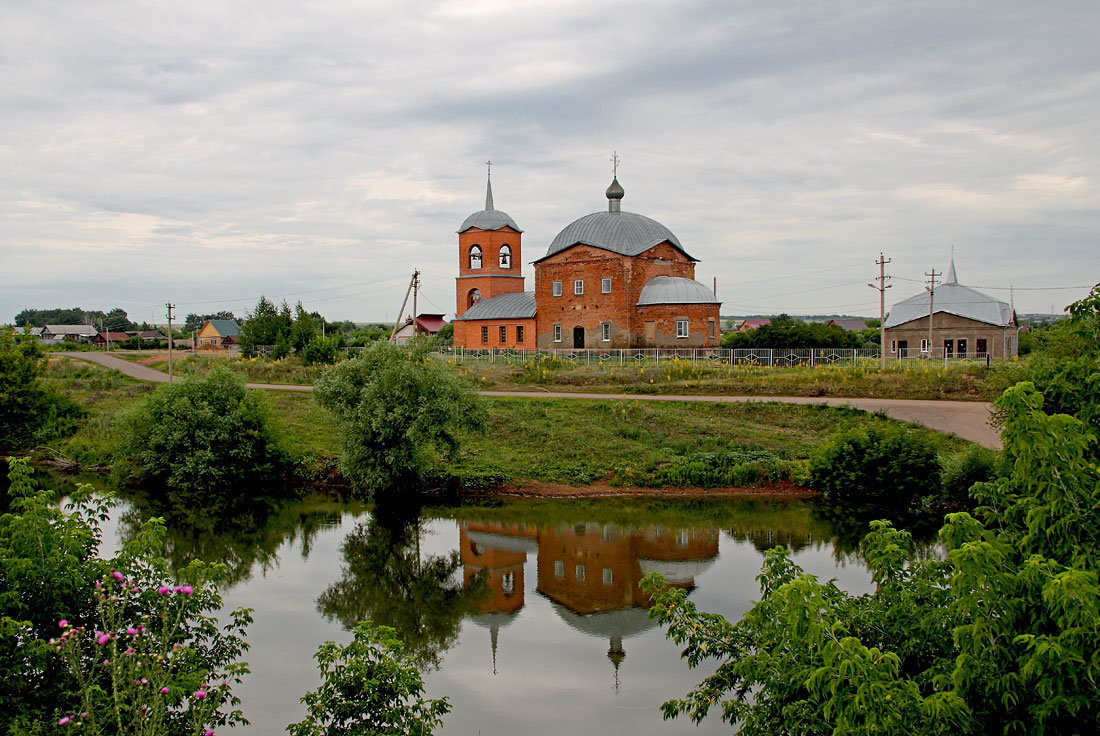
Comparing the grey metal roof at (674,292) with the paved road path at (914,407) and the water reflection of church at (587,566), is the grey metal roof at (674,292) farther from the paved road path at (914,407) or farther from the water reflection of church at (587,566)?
the water reflection of church at (587,566)

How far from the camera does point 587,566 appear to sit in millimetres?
16078

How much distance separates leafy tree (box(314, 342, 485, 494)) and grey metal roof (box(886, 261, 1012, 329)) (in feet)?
112

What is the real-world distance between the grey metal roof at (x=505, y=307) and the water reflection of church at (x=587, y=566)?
28869 mm

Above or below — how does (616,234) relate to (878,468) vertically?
above

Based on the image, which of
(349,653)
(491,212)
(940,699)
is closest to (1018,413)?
(940,699)

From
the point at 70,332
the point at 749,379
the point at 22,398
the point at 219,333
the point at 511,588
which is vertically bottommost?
the point at 511,588

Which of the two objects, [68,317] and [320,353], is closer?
[320,353]

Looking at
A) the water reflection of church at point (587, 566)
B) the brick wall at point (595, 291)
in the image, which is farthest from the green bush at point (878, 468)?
the brick wall at point (595, 291)

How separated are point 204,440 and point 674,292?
2623cm

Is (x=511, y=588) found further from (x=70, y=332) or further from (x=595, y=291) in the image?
(x=70, y=332)

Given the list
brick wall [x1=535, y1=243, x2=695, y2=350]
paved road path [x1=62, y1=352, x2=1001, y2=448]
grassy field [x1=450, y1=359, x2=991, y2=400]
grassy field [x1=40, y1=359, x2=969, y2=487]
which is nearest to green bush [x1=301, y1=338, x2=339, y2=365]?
grassy field [x1=450, y1=359, x2=991, y2=400]

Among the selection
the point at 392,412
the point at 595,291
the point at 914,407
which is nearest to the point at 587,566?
the point at 392,412

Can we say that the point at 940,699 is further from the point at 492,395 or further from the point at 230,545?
the point at 492,395

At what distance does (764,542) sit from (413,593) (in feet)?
26.1
